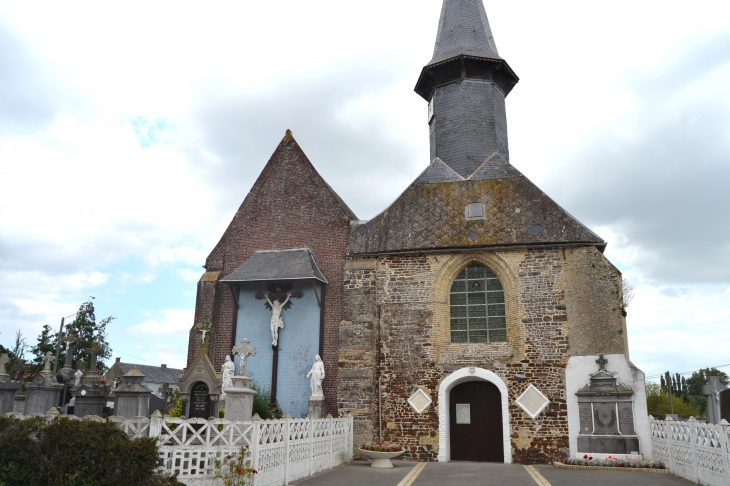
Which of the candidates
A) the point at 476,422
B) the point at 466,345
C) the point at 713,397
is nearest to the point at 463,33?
the point at 466,345

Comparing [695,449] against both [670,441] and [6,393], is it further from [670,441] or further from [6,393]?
[6,393]

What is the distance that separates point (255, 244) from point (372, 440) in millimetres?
6620

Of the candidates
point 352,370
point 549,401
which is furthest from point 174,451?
point 549,401

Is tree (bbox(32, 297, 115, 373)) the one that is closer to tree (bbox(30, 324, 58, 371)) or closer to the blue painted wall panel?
tree (bbox(30, 324, 58, 371))

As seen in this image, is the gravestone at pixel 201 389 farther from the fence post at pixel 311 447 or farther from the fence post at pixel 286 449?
A: the fence post at pixel 286 449

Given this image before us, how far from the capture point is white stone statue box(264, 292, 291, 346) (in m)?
15.5

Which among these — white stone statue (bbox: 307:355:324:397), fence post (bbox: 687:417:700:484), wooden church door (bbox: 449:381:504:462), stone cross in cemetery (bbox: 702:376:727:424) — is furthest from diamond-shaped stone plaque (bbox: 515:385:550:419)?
white stone statue (bbox: 307:355:324:397)

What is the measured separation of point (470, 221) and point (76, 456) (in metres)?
11.0

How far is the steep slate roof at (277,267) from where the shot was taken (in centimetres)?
1538

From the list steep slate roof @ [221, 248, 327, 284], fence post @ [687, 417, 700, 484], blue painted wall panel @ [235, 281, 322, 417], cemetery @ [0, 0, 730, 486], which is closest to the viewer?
fence post @ [687, 417, 700, 484]

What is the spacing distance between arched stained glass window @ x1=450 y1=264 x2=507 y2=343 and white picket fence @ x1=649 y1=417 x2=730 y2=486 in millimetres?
4163

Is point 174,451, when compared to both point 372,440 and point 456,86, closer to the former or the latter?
point 372,440

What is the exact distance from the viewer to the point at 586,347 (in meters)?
13.7

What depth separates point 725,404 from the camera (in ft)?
39.8
